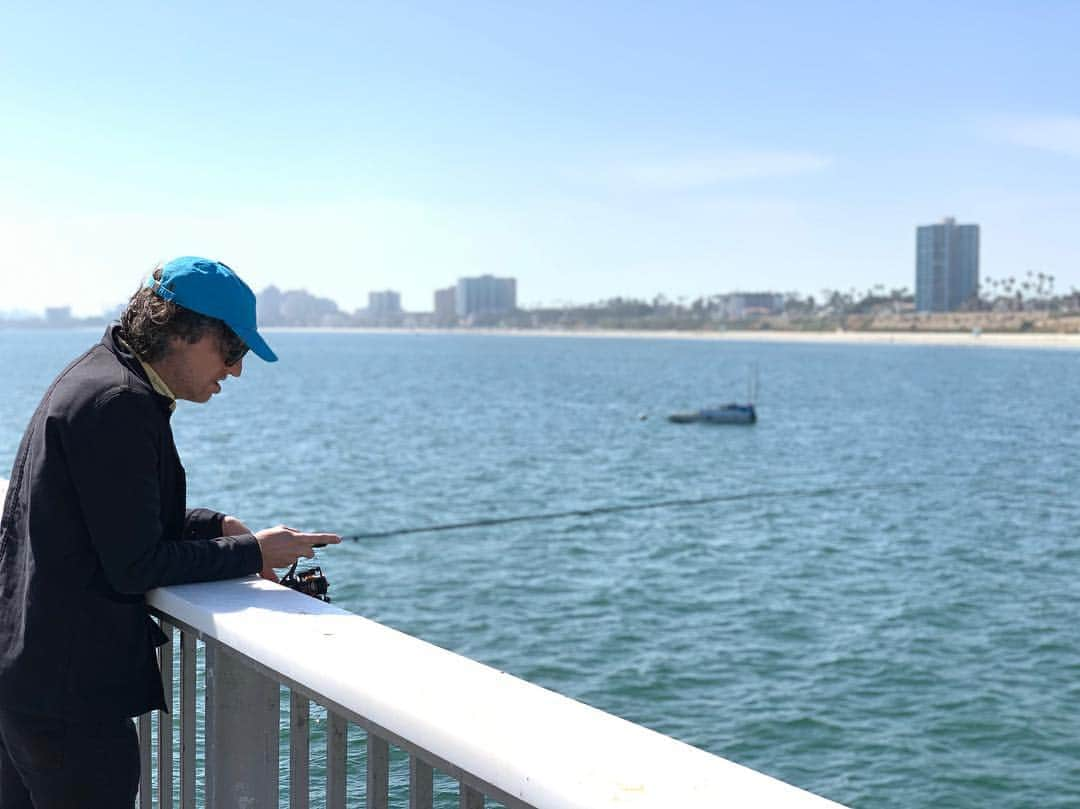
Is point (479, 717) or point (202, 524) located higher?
point (202, 524)

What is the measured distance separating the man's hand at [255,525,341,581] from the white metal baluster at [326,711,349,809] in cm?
55

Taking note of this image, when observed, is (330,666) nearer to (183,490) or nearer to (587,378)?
(183,490)

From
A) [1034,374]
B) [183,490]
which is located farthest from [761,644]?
[1034,374]

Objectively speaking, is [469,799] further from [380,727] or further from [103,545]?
[103,545]

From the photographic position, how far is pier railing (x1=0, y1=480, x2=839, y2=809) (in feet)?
5.24

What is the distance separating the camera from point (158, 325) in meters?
2.50

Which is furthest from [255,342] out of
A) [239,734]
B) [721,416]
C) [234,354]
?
[721,416]

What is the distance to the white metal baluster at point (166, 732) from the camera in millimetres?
2754

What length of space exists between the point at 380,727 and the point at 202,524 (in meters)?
1.12

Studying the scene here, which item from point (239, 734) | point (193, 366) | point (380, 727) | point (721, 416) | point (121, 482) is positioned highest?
point (193, 366)

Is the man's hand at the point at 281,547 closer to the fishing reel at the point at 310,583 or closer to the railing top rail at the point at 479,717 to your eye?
the fishing reel at the point at 310,583

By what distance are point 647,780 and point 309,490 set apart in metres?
31.8

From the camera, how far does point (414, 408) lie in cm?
7012

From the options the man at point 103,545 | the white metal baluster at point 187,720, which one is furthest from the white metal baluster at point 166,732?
the man at point 103,545
